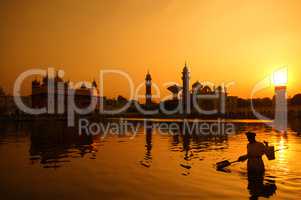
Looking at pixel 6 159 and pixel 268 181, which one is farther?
pixel 6 159

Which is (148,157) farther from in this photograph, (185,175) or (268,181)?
(268,181)

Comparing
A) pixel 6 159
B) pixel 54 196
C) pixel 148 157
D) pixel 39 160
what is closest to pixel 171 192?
pixel 54 196

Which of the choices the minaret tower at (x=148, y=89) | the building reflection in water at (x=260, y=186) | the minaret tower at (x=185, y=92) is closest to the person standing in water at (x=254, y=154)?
the building reflection in water at (x=260, y=186)

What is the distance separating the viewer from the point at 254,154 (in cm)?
1402

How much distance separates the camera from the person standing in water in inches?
544

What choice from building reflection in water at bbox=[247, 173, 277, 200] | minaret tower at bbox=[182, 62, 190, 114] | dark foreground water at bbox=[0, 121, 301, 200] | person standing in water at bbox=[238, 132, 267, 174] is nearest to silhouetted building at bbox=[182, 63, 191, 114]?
minaret tower at bbox=[182, 62, 190, 114]

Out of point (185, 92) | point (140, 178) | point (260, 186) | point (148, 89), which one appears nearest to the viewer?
point (260, 186)

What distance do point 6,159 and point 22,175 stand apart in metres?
5.55

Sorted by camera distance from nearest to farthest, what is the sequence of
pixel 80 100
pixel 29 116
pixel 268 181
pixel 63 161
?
pixel 268 181 < pixel 63 161 < pixel 29 116 < pixel 80 100

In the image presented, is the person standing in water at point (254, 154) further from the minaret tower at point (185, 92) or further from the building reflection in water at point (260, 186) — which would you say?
the minaret tower at point (185, 92)

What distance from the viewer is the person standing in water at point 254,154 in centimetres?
1382

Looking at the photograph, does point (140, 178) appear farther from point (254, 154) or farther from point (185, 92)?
point (185, 92)

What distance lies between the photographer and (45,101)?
95250mm

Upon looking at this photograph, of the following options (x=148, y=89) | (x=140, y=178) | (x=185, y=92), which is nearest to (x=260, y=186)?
(x=140, y=178)
